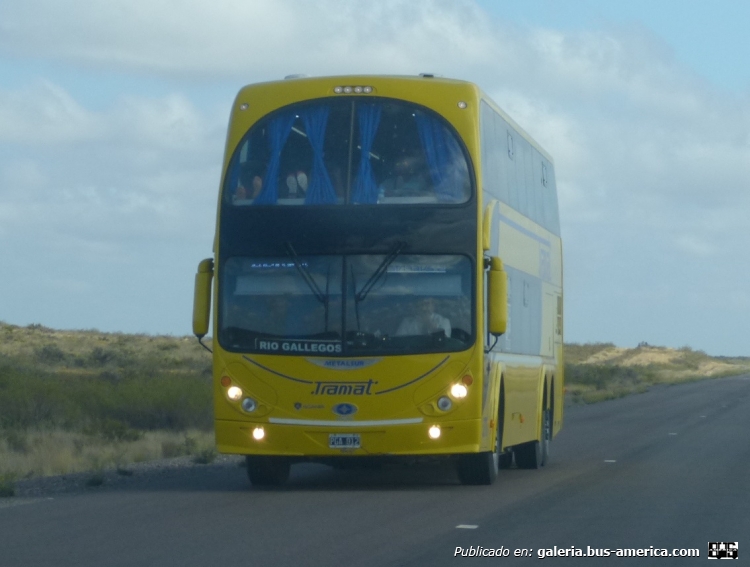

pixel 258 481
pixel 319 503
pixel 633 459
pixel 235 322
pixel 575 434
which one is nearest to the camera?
→ pixel 319 503

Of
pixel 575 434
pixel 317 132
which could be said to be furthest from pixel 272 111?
pixel 575 434

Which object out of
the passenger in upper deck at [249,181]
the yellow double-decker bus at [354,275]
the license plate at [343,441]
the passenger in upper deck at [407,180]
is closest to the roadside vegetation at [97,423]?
the yellow double-decker bus at [354,275]

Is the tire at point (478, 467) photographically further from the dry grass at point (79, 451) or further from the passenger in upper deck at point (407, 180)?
the dry grass at point (79, 451)

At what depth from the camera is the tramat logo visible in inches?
552

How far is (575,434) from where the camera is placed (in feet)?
89.6

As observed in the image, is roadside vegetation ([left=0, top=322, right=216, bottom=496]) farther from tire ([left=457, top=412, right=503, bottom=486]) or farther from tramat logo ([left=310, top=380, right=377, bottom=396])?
tire ([left=457, top=412, right=503, bottom=486])

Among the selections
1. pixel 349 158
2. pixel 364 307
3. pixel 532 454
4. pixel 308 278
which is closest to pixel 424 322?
pixel 364 307

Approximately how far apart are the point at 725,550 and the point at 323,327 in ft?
17.7

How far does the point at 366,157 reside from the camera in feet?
47.1

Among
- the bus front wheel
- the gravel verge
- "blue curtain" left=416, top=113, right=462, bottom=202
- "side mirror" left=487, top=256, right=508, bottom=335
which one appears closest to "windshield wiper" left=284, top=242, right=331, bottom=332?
"blue curtain" left=416, top=113, right=462, bottom=202

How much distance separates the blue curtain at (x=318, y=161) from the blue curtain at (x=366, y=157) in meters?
0.30

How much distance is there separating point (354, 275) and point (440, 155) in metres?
1.66

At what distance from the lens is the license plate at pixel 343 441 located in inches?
552

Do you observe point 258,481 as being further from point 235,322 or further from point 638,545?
point 638,545
